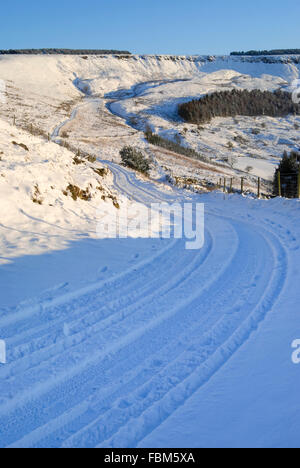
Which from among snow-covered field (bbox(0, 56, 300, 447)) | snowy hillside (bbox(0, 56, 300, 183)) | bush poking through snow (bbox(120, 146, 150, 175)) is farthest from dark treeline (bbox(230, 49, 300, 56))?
snow-covered field (bbox(0, 56, 300, 447))

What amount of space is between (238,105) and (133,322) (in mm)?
92254

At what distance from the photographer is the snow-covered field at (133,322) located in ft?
9.39

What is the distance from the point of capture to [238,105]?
86500 mm

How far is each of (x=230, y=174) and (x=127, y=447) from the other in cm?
3280

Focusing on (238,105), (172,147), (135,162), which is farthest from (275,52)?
(135,162)

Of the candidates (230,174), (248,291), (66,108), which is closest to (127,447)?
(248,291)

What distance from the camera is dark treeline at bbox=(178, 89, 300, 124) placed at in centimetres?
7362

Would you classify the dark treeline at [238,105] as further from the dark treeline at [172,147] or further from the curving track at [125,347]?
the curving track at [125,347]

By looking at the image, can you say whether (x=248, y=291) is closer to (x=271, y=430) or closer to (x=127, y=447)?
(x=271, y=430)

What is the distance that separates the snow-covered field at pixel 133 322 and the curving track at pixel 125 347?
0.05ft

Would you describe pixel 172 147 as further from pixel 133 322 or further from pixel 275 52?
A: pixel 275 52

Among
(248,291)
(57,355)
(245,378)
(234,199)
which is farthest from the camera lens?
(234,199)

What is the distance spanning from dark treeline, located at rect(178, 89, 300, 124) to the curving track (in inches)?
2776

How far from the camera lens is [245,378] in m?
3.38
